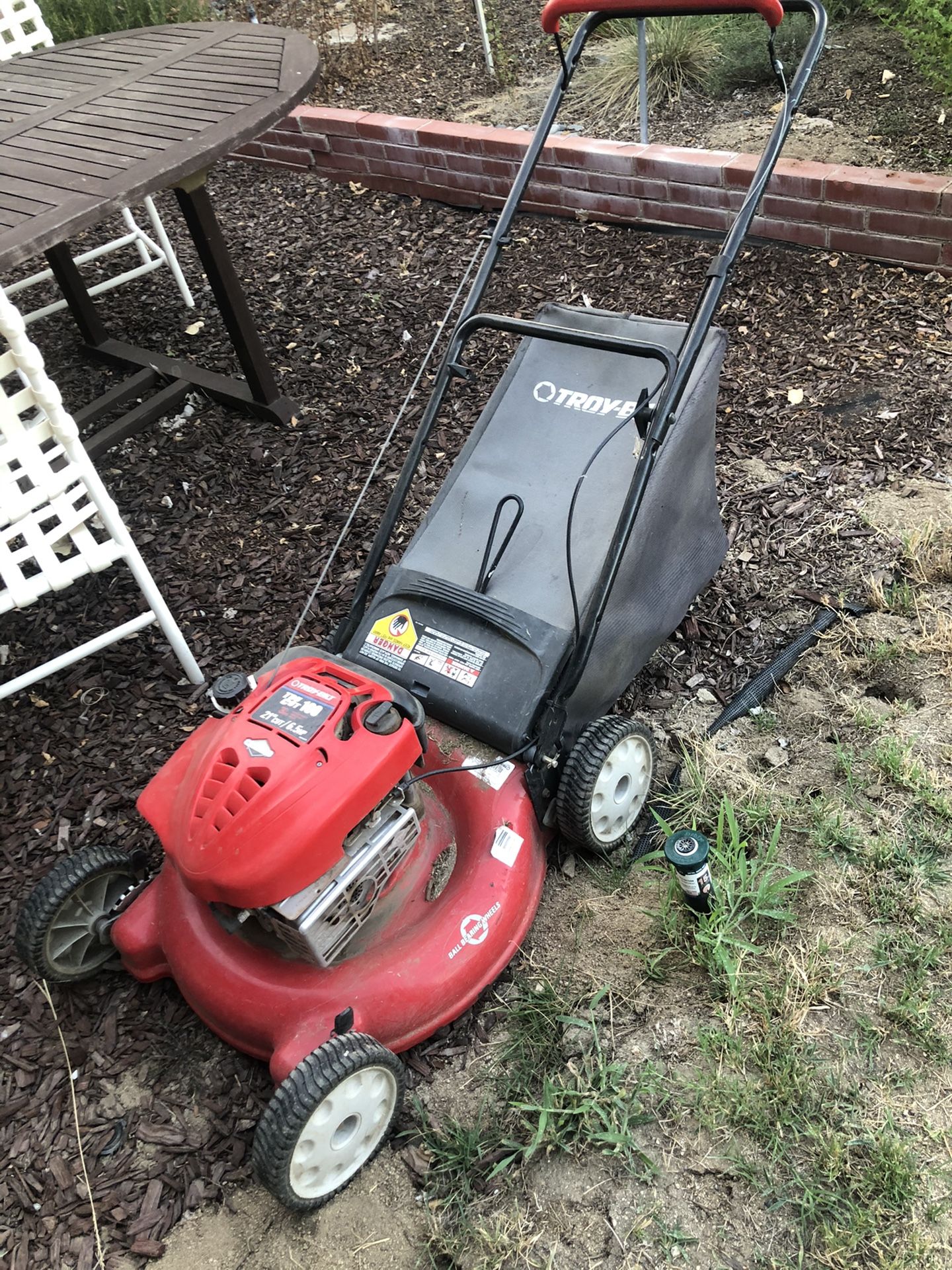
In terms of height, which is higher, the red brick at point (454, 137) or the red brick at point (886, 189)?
the red brick at point (454, 137)

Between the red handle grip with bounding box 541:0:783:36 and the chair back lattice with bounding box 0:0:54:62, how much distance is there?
6.81 feet

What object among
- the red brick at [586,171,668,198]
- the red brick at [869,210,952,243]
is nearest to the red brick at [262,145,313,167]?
the red brick at [586,171,668,198]

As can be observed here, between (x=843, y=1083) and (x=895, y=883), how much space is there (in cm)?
41

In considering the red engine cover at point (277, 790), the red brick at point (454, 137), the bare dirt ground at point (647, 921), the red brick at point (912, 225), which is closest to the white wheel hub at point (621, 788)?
the bare dirt ground at point (647, 921)

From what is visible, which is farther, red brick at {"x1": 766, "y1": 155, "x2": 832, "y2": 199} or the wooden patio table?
red brick at {"x1": 766, "y1": 155, "x2": 832, "y2": 199}

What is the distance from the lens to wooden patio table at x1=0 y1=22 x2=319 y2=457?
2363 millimetres

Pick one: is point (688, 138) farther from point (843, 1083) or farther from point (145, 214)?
point (843, 1083)

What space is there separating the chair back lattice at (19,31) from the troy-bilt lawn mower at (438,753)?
2.16 m

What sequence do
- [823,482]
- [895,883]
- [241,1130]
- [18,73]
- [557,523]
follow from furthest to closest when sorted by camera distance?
[18,73], [823,482], [557,523], [895,883], [241,1130]

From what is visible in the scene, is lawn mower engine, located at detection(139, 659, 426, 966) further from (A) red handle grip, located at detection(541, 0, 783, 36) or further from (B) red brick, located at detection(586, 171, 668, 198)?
(B) red brick, located at detection(586, 171, 668, 198)

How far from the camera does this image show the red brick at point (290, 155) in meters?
4.52

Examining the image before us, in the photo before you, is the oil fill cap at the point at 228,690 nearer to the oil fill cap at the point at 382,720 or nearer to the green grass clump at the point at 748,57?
the oil fill cap at the point at 382,720

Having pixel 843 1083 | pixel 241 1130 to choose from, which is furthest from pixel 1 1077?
pixel 843 1083

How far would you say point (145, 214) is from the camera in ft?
15.4
